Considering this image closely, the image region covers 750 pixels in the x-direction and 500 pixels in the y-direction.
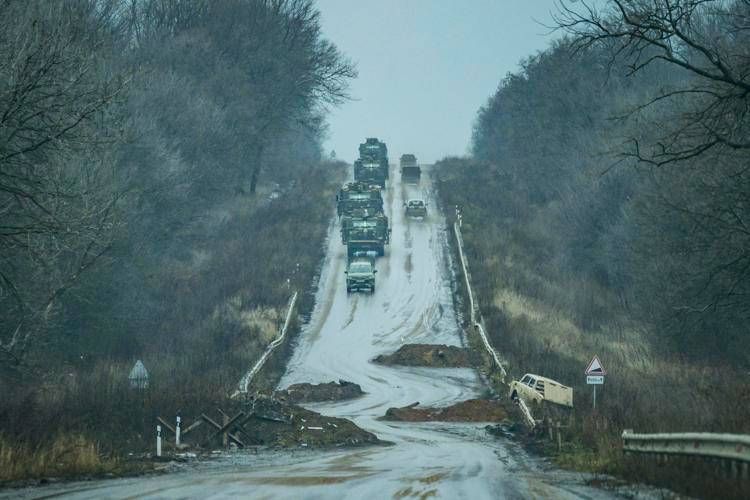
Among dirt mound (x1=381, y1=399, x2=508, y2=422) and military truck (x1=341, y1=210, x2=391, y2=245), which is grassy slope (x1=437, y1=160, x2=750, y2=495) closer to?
dirt mound (x1=381, y1=399, x2=508, y2=422)

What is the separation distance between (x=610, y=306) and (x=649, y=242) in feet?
50.7

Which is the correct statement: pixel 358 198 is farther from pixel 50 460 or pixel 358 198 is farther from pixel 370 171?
pixel 50 460

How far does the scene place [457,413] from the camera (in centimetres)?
3816

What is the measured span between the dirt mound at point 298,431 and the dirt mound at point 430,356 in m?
17.0

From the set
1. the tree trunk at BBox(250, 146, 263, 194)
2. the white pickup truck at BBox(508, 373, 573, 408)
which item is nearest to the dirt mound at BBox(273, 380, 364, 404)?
the white pickup truck at BBox(508, 373, 573, 408)

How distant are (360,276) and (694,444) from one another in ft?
161

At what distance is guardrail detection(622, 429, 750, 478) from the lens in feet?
48.8

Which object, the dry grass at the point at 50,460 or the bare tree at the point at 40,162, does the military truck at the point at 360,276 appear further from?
the dry grass at the point at 50,460

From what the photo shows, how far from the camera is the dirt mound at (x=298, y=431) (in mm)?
29547

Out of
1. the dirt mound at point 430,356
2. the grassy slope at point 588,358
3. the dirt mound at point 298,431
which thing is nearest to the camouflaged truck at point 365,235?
the grassy slope at point 588,358

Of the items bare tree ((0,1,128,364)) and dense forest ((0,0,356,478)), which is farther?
dense forest ((0,0,356,478))

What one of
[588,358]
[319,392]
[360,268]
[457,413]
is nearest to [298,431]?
[457,413]

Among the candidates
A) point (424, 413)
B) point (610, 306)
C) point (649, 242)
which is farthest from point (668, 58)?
point (610, 306)

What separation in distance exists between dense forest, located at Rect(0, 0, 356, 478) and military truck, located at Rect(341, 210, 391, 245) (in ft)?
8.61
